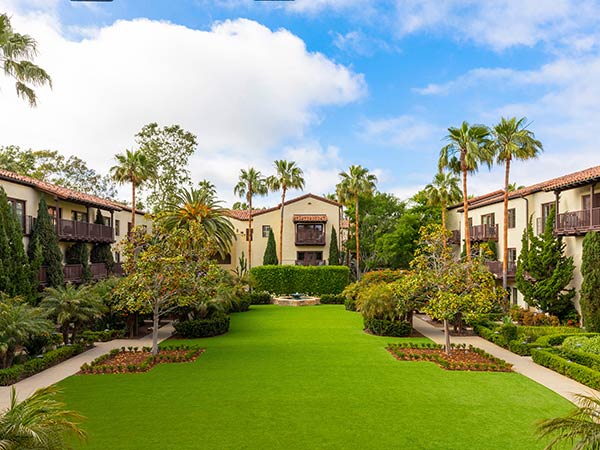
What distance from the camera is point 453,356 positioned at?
18.3 meters

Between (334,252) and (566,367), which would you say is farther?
(334,252)


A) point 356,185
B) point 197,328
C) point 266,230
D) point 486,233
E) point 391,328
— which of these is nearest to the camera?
point 197,328

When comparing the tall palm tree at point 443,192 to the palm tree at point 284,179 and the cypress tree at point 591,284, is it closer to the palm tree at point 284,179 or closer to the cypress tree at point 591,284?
the palm tree at point 284,179

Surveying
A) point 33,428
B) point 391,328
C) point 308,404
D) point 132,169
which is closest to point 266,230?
point 132,169

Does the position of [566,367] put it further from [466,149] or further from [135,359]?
[466,149]

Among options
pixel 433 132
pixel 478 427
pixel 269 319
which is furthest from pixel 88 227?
pixel 478 427

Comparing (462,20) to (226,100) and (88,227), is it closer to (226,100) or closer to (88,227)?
(226,100)

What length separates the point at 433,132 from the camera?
111 feet

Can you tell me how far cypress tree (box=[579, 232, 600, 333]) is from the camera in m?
22.3

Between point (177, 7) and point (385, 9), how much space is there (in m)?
7.92

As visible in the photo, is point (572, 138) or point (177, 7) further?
point (572, 138)

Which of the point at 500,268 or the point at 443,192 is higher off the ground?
the point at 443,192

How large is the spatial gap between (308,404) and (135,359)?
8.66 meters

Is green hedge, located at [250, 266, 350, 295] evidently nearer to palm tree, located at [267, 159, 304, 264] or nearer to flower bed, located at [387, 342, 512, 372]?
palm tree, located at [267, 159, 304, 264]
